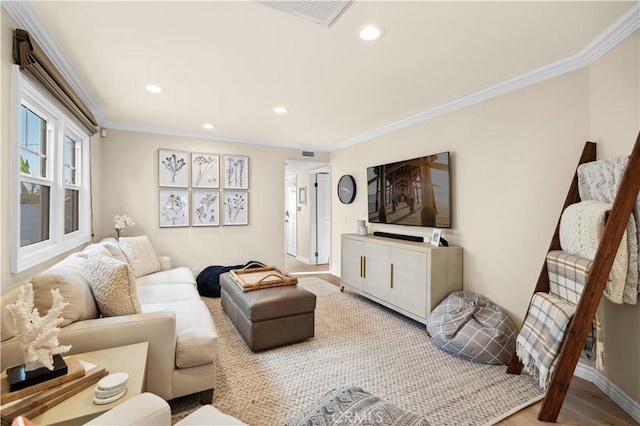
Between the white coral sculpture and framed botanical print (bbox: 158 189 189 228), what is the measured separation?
322cm

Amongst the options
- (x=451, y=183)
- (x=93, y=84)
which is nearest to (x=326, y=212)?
(x=451, y=183)

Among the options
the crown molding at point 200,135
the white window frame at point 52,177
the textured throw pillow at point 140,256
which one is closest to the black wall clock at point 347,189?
the crown molding at point 200,135

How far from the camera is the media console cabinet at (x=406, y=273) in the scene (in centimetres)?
296

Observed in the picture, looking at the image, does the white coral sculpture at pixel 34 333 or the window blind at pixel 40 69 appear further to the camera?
the window blind at pixel 40 69

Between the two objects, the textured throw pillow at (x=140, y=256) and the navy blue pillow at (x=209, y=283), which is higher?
the textured throw pillow at (x=140, y=256)

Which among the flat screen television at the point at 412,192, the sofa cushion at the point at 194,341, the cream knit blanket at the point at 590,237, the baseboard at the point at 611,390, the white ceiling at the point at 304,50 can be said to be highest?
the white ceiling at the point at 304,50

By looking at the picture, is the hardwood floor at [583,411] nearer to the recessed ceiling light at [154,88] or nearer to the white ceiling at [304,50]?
the white ceiling at [304,50]

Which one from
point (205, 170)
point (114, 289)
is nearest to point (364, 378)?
point (114, 289)

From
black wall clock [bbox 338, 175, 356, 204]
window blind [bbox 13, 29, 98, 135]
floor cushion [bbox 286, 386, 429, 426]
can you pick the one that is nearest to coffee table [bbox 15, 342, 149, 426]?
floor cushion [bbox 286, 386, 429, 426]

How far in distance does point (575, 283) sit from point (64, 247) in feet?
12.7

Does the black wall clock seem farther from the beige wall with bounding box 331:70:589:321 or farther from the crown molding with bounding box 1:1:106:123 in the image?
the crown molding with bounding box 1:1:106:123

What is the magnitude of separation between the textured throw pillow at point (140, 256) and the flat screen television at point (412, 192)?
2970mm

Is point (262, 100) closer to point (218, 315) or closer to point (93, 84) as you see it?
point (93, 84)

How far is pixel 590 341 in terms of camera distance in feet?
5.90
